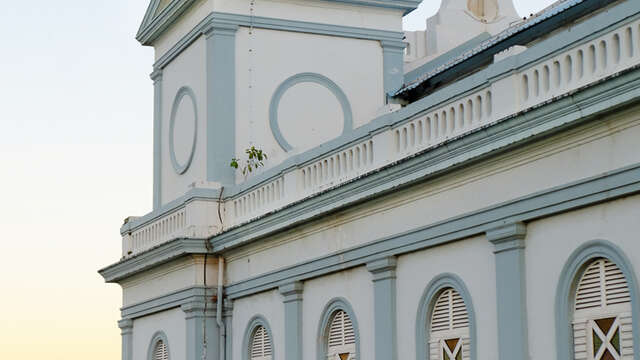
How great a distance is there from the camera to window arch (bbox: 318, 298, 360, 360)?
18016 millimetres

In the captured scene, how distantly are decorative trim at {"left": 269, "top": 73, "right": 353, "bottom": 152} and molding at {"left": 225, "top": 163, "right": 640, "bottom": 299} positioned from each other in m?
3.25

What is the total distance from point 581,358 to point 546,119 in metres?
2.37

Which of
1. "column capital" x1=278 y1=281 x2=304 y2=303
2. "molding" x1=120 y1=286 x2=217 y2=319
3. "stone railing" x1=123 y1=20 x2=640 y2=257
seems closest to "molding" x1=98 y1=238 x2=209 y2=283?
"stone railing" x1=123 y1=20 x2=640 y2=257

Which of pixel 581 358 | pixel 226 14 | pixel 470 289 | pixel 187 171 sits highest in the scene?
pixel 226 14

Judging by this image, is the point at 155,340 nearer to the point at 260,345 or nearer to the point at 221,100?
the point at 260,345

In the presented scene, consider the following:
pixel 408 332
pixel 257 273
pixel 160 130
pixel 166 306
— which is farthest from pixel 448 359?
pixel 160 130

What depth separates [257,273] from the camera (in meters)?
20.6

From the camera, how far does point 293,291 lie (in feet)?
63.7

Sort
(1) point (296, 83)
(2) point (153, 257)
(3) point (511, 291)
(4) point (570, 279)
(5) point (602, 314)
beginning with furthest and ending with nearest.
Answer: (1) point (296, 83) < (2) point (153, 257) < (3) point (511, 291) < (4) point (570, 279) < (5) point (602, 314)

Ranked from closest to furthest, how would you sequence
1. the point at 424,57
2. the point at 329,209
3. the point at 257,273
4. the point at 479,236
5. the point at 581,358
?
the point at 581,358
the point at 479,236
the point at 329,209
the point at 257,273
the point at 424,57

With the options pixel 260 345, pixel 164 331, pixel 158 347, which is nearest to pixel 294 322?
pixel 260 345

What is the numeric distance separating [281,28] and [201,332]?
5423mm

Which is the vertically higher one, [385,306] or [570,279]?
[385,306]

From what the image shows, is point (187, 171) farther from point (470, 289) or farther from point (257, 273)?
point (470, 289)
